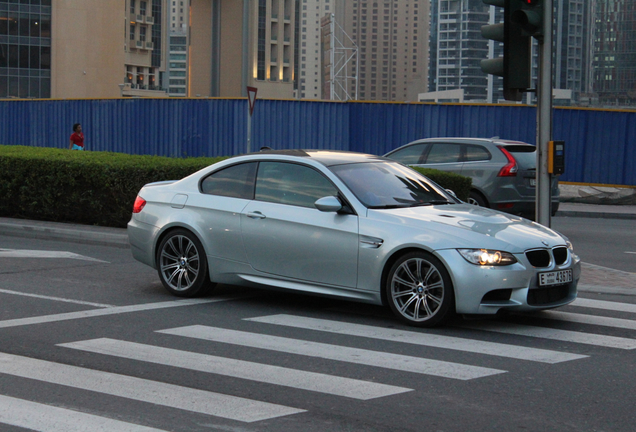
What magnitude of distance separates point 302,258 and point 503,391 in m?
2.80

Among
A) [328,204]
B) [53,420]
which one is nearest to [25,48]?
[328,204]

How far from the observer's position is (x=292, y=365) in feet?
19.6

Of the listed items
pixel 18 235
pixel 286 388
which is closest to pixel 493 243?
pixel 286 388

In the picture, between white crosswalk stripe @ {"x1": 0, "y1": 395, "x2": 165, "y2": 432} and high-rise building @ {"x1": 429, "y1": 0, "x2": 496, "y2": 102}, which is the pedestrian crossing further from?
high-rise building @ {"x1": 429, "y1": 0, "x2": 496, "y2": 102}

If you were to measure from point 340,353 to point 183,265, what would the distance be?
2.81m

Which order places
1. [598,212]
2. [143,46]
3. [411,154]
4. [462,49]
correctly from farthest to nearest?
1. [462,49]
2. [143,46]
3. [598,212]
4. [411,154]

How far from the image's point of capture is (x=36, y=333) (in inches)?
273

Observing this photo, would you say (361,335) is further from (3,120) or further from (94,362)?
(3,120)

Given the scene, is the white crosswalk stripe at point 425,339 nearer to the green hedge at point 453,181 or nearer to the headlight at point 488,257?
the headlight at point 488,257

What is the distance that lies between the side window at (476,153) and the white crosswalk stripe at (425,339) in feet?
27.8

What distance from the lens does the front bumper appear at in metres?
6.82

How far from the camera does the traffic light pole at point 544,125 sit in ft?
31.8

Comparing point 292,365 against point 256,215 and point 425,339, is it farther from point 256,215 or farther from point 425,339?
point 256,215

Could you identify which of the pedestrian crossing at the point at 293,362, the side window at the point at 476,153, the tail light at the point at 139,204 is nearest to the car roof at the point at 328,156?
the tail light at the point at 139,204
